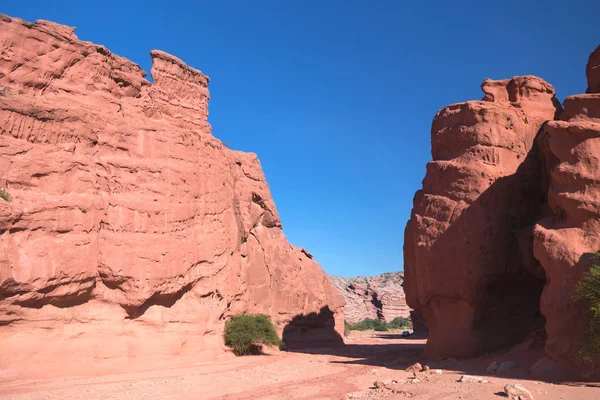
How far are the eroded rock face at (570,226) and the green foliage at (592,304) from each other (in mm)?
514

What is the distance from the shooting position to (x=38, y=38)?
1656 cm

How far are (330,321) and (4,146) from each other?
73.6 feet

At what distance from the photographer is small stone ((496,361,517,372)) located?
13.7 metres

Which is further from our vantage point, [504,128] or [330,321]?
[330,321]

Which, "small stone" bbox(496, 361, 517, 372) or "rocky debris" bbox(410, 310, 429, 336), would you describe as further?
"rocky debris" bbox(410, 310, 429, 336)

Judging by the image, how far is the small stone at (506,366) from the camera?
44.9 ft

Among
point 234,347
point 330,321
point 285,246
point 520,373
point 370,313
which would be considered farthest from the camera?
point 370,313

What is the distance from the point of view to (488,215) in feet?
Result: 59.0

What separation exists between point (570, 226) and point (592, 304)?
280cm

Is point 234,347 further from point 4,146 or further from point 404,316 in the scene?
point 404,316

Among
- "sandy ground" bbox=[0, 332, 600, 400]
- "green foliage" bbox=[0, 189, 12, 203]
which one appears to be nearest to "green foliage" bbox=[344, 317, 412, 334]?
"sandy ground" bbox=[0, 332, 600, 400]

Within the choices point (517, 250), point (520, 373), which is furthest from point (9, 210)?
point (517, 250)

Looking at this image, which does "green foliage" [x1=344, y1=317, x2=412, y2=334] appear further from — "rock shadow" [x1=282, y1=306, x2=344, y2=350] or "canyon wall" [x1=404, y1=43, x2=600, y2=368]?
"canyon wall" [x1=404, y1=43, x2=600, y2=368]

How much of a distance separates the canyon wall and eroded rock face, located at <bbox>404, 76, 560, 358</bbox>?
0.12 ft
